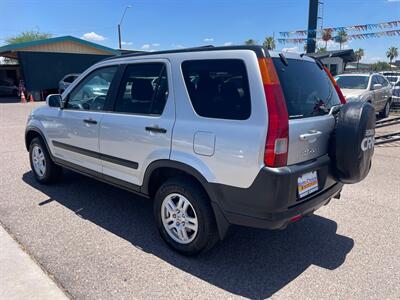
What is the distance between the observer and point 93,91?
416cm

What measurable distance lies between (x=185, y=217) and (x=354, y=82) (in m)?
9.80

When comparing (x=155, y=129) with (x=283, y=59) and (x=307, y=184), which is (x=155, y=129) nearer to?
(x=283, y=59)

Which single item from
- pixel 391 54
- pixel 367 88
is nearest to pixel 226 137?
pixel 367 88

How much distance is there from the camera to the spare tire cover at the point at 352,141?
2.85 m

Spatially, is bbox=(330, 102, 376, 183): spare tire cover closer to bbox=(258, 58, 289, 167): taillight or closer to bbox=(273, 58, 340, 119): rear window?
bbox=(273, 58, 340, 119): rear window

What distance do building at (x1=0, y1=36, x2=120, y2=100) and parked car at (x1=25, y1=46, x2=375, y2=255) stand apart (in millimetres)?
21375

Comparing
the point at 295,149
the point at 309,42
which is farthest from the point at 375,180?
the point at 309,42

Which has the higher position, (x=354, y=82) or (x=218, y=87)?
(x=218, y=87)

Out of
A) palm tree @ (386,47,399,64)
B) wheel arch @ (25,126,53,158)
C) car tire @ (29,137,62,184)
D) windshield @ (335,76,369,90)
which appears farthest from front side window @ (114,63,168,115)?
palm tree @ (386,47,399,64)

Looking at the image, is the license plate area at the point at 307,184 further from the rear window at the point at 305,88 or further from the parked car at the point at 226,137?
the rear window at the point at 305,88

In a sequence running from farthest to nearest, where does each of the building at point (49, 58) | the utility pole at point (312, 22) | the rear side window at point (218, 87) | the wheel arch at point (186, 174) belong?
the building at point (49, 58)
the utility pole at point (312, 22)
the wheel arch at point (186, 174)
the rear side window at point (218, 87)

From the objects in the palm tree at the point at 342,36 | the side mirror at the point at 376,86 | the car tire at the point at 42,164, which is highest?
the palm tree at the point at 342,36

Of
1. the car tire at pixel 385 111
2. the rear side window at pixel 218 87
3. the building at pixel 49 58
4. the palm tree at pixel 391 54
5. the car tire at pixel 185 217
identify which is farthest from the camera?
the palm tree at pixel 391 54

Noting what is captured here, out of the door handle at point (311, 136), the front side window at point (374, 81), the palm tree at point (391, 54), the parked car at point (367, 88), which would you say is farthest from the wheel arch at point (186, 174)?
the palm tree at point (391, 54)
